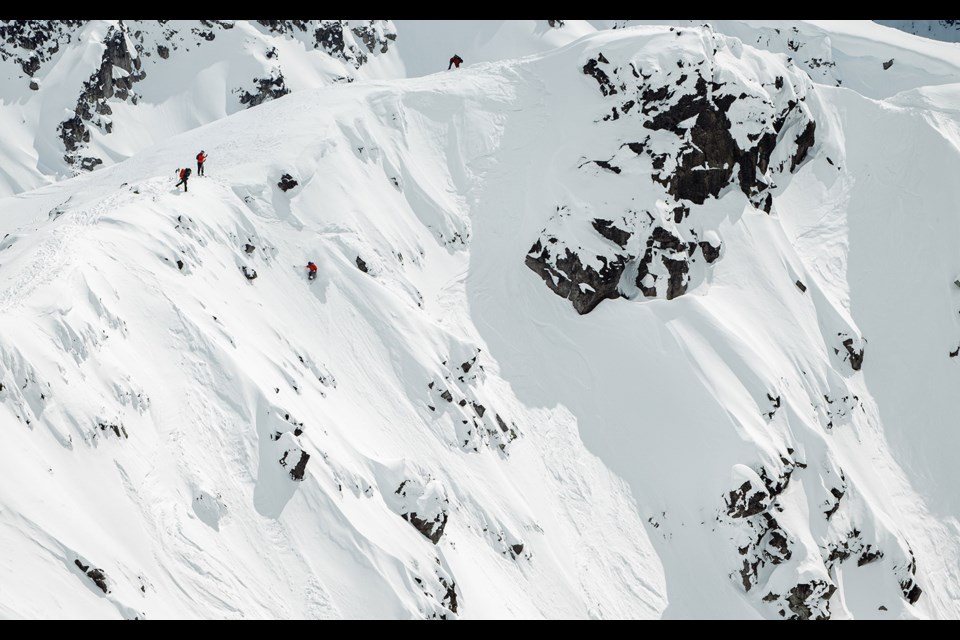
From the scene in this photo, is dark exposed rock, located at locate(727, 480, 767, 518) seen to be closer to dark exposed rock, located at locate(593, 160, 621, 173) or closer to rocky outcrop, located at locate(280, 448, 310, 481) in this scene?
dark exposed rock, located at locate(593, 160, 621, 173)

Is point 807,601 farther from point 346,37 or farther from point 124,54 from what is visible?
point 124,54


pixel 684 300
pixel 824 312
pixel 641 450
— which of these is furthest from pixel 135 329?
pixel 824 312

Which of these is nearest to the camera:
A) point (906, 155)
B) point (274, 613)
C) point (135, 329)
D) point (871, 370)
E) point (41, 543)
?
point (41, 543)

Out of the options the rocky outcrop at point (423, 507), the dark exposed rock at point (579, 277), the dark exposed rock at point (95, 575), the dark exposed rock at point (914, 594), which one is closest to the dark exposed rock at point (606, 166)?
the dark exposed rock at point (579, 277)

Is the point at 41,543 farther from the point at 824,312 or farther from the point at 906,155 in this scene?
the point at 906,155

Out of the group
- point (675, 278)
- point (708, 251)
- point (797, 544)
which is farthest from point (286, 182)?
point (797, 544)

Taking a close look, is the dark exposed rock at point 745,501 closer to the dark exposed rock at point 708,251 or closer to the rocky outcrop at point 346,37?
the dark exposed rock at point 708,251
